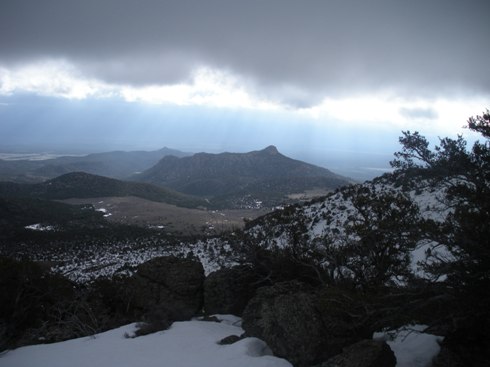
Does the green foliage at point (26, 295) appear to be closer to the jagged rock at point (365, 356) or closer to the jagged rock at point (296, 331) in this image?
the jagged rock at point (296, 331)

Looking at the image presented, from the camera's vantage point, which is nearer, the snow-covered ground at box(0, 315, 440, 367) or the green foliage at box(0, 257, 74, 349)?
the snow-covered ground at box(0, 315, 440, 367)

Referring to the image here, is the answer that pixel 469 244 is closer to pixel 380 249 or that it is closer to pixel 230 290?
pixel 380 249

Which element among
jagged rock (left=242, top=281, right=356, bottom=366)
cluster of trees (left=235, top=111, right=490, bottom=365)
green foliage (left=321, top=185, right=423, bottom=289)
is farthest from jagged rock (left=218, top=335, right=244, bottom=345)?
green foliage (left=321, top=185, right=423, bottom=289)

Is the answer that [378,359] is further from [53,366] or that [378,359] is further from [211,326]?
[53,366]

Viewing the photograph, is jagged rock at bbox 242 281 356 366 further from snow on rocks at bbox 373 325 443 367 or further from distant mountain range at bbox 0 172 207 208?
distant mountain range at bbox 0 172 207 208

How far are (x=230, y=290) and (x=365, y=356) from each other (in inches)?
274

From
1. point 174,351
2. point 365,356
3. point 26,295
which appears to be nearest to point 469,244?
point 365,356

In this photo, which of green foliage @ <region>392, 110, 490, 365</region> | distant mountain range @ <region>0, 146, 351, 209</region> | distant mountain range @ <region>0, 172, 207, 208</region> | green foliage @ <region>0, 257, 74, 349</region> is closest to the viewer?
green foliage @ <region>392, 110, 490, 365</region>

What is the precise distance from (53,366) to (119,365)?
1.62 metres

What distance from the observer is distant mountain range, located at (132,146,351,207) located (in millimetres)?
137000

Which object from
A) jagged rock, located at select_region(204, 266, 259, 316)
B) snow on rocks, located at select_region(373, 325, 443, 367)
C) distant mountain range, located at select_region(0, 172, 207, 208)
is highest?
snow on rocks, located at select_region(373, 325, 443, 367)

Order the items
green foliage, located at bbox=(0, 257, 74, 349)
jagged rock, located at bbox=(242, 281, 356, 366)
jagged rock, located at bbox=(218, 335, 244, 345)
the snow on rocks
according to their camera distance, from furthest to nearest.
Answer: green foliage, located at bbox=(0, 257, 74, 349), jagged rock, located at bbox=(218, 335, 244, 345), jagged rock, located at bbox=(242, 281, 356, 366), the snow on rocks

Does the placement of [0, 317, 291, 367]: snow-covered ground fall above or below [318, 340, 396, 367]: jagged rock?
below

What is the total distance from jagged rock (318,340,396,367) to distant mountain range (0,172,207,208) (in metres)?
118
